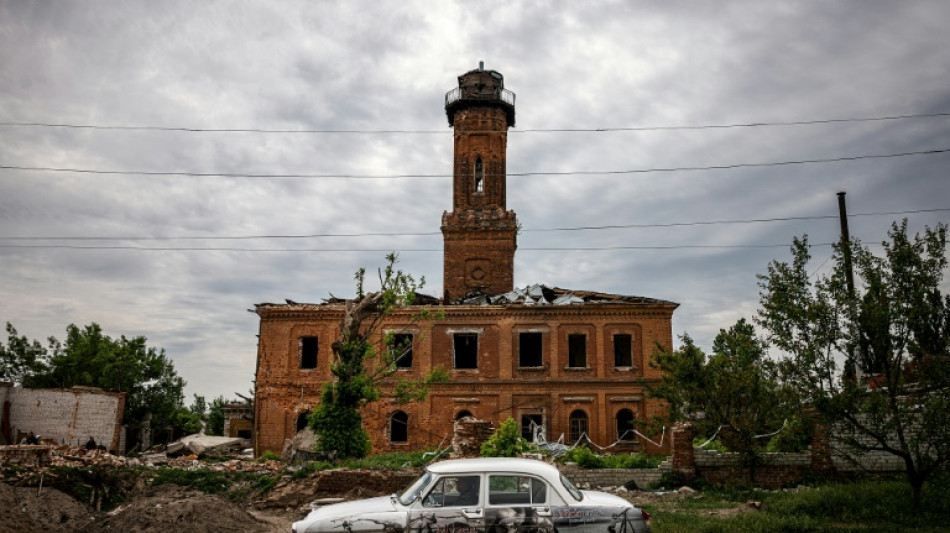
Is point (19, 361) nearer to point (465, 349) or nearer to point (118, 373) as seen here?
point (118, 373)

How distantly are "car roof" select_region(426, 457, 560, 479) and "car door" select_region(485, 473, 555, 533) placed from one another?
0.24 ft

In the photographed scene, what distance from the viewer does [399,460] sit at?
16938 millimetres

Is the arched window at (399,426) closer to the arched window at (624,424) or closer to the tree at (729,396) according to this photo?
the arched window at (624,424)

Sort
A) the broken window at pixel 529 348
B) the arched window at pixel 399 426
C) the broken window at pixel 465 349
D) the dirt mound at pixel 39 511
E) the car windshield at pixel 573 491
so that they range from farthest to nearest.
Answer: the broken window at pixel 529 348 < the broken window at pixel 465 349 < the arched window at pixel 399 426 < the dirt mound at pixel 39 511 < the car windshield at pixel 573 491

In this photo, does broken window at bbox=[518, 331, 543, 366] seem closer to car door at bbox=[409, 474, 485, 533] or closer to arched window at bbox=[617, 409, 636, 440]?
arched window at bbox=[617, 409, 636, 440]

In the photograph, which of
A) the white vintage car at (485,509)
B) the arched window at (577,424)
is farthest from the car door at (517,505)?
the arched window at (577,424)

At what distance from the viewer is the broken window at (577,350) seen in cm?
3035

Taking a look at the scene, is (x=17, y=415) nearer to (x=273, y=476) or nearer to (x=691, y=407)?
(x=273, y=476)

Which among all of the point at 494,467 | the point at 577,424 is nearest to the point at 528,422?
the point at 577,424

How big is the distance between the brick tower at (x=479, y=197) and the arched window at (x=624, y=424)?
873 centimetres

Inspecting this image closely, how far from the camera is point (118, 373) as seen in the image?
35.3 meters

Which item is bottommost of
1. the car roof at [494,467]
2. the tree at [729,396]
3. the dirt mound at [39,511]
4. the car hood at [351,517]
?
the dirt mound at [39,511]

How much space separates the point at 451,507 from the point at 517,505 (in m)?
0.75

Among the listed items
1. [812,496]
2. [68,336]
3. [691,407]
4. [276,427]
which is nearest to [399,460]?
[691,407]
